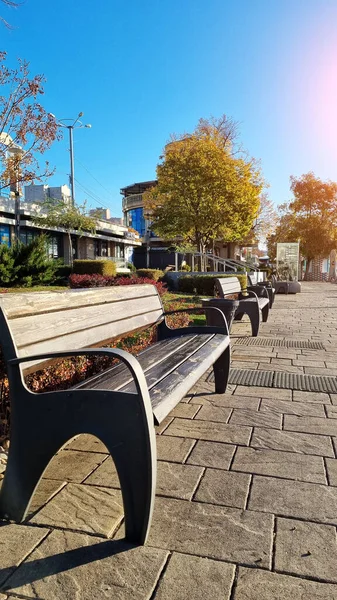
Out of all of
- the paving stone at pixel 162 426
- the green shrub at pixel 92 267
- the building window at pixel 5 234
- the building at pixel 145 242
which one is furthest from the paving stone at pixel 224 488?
the building at pixel 145 242

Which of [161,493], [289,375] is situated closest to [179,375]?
[161,493]

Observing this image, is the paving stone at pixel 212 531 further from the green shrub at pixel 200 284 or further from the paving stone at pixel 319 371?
the green shrub at pixel 200 284

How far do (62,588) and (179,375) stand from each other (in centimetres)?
129

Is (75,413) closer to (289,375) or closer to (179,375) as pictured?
(179,375)

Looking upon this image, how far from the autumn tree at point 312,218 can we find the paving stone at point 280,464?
41076 mm

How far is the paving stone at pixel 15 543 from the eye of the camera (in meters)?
1.66

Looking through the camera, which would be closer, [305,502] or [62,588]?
[62,588]

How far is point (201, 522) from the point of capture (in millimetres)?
1942

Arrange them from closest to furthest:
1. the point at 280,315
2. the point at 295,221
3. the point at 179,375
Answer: the point at 179,375 < the point at 280,315 < the point at 295,221

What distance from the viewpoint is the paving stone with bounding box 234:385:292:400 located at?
12.4 ft

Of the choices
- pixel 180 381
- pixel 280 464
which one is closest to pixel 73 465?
pixel 180 381

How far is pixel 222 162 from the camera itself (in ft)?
63.4

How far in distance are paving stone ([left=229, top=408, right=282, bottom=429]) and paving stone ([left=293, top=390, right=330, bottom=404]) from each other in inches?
20.2

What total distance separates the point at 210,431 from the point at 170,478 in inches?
28.1
